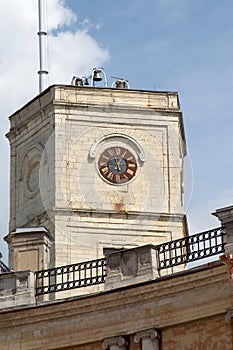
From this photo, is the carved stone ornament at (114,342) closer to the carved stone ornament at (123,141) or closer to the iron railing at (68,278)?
the iron railing at (68,278)

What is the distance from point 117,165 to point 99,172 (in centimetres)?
67

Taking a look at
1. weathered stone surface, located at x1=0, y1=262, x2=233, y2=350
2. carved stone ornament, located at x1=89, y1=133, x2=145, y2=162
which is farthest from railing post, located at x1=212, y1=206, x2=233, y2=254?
carved stone ornament, located at x1=89, y1=133, x2=145, y2=162

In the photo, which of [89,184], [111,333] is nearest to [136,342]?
[111,333]

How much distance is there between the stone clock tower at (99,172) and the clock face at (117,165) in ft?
0.11

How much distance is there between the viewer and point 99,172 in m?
53.2

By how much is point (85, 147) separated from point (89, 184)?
1.34 m

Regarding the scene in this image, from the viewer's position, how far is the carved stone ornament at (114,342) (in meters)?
42.5

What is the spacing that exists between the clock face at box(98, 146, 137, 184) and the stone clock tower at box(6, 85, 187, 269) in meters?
0.03

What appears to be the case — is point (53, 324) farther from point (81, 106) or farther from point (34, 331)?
point (81, 106)

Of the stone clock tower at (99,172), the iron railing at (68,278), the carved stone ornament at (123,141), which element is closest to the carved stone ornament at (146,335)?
the iron railing at (68,278)

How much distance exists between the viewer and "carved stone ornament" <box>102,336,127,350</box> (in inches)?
1673

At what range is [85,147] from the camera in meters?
53.6

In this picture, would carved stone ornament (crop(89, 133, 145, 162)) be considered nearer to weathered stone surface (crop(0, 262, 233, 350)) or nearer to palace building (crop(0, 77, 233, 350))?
palace building (crop(0, 77, 233, 350))

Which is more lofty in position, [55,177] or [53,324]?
[55,177]
